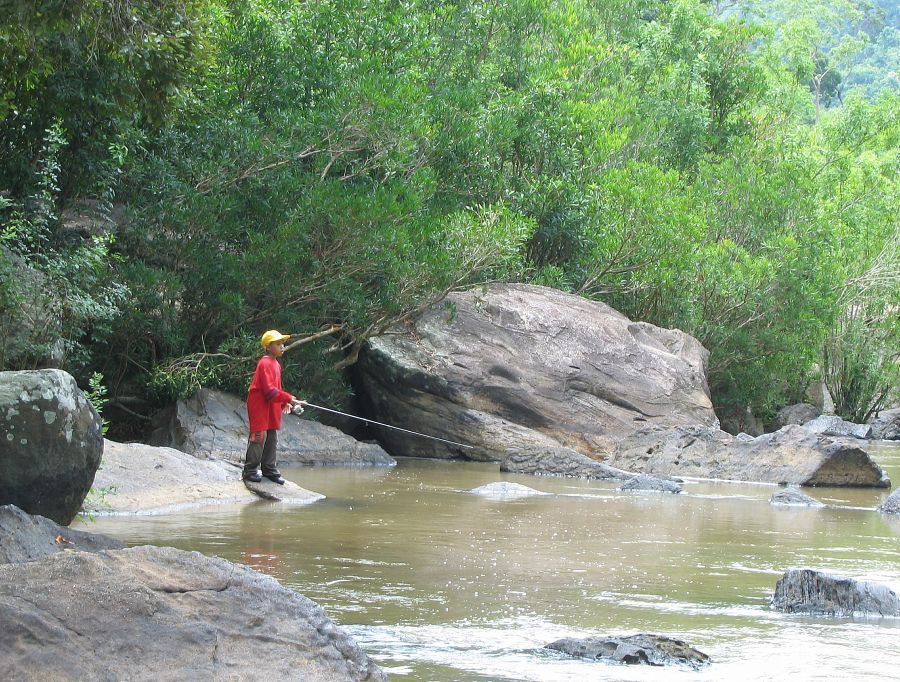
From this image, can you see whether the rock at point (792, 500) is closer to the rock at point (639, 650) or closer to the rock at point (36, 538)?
the rock at point (639, 650)

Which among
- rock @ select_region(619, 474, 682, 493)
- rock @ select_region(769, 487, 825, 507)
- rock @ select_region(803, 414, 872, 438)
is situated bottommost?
rock @ select_region(619, 474, 682, 493)

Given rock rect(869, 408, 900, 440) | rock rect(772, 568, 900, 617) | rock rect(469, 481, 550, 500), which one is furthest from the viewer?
rock rect(869, 408, 900, 440)

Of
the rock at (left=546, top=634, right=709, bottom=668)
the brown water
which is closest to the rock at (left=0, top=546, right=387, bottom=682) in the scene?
the brown water

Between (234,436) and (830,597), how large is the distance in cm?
986

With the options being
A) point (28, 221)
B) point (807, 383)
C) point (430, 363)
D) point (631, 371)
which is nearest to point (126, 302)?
point (28, 221)

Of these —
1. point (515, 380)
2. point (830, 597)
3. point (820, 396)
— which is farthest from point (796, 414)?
point (830, 597)

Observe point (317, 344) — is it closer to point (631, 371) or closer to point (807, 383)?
point (631, 371)

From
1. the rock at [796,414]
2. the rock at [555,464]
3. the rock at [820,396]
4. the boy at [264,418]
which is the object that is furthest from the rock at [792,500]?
the rock at [820,396]

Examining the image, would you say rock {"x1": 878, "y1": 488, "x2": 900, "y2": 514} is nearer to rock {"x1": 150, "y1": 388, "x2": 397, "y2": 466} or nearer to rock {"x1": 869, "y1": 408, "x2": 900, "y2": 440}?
rock {"x1": 150, "y1": 388, "x2": 397, "y2": 466}

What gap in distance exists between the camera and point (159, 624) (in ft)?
13.2

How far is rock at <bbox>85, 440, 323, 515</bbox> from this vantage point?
31.0ft

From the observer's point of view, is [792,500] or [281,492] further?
[792,500]

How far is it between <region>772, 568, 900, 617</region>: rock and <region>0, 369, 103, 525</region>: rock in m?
4.50

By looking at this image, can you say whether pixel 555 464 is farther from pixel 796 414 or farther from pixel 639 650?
pixel 796 414
